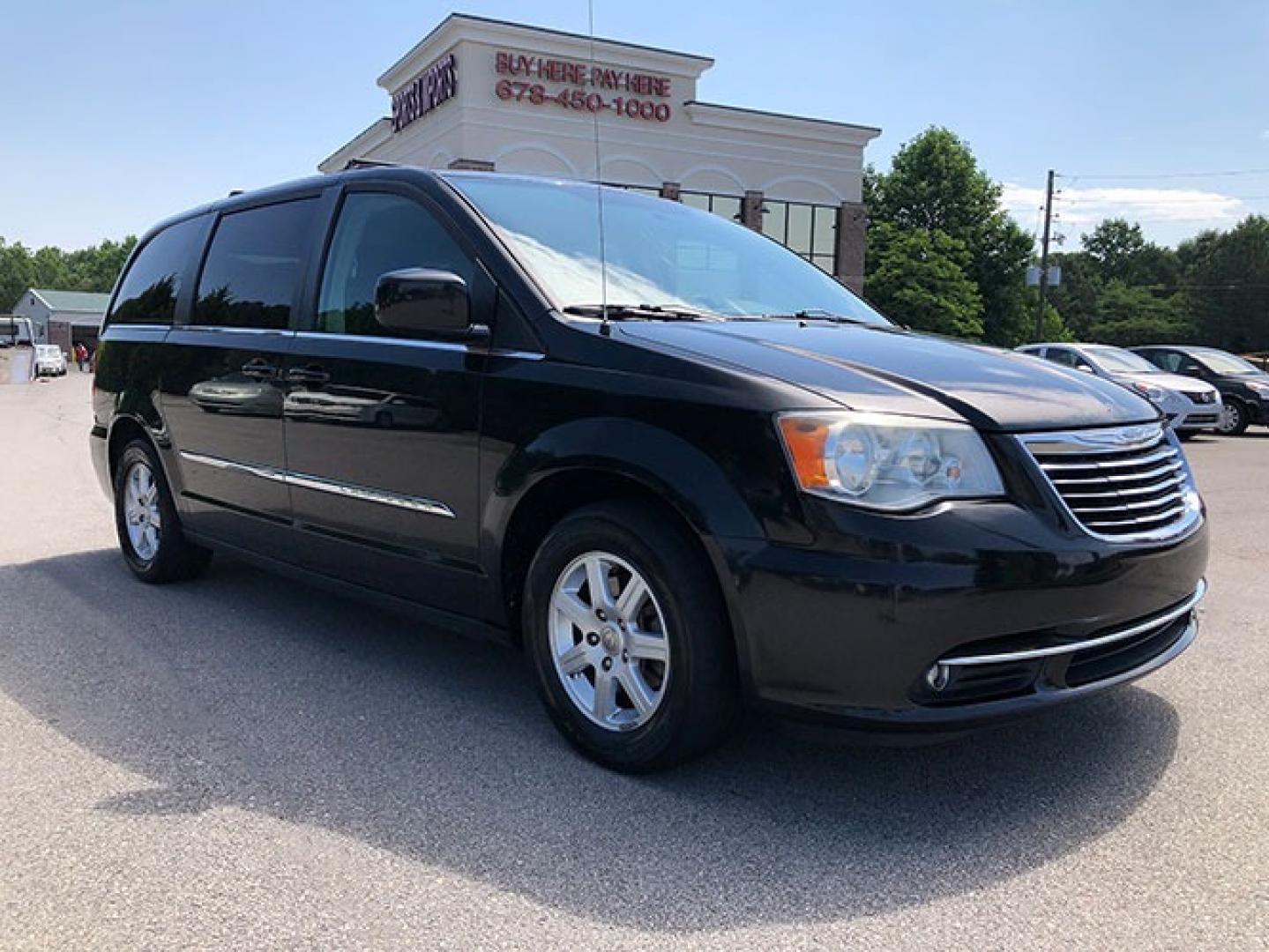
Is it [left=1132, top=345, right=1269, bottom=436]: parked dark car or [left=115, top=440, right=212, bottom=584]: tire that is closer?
[left=115, top=440, right=212, bottom=584]: tire

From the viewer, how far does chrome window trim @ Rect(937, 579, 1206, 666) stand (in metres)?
2.69

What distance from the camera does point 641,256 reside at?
157 inches

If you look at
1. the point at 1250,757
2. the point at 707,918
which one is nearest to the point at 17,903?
the point at 707,918

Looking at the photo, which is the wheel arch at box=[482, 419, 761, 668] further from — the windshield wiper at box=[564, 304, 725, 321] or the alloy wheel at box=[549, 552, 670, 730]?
the windshield wiper at box=[564, 304, 725, 321]

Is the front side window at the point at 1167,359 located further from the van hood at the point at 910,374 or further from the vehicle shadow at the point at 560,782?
the van hood at the point at 910,374

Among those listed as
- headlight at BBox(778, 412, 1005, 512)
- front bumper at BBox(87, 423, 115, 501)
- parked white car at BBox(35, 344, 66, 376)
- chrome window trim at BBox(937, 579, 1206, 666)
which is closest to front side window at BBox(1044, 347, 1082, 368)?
front bumper at BBox(87, 423, 115, 501)

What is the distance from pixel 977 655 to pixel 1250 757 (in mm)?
1306

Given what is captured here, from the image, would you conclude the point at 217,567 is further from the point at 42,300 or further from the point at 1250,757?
the point at 42,300

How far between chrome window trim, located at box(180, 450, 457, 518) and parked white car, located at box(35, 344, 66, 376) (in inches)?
2094

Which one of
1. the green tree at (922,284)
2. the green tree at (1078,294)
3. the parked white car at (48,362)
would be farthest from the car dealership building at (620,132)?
the green tree at (1078,294)

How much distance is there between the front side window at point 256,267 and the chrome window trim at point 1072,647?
305cm

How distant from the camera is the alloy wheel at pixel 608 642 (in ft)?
10.1

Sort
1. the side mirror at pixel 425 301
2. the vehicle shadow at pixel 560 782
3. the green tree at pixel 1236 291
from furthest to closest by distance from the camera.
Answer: the green tree at pixel 1236 291 → the side mirror at pixel 425 301 → the vehicle shadow at pixel 560 782

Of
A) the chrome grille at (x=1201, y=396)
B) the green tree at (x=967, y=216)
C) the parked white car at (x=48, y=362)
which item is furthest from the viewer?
the green tree at (x=967, y=216)
